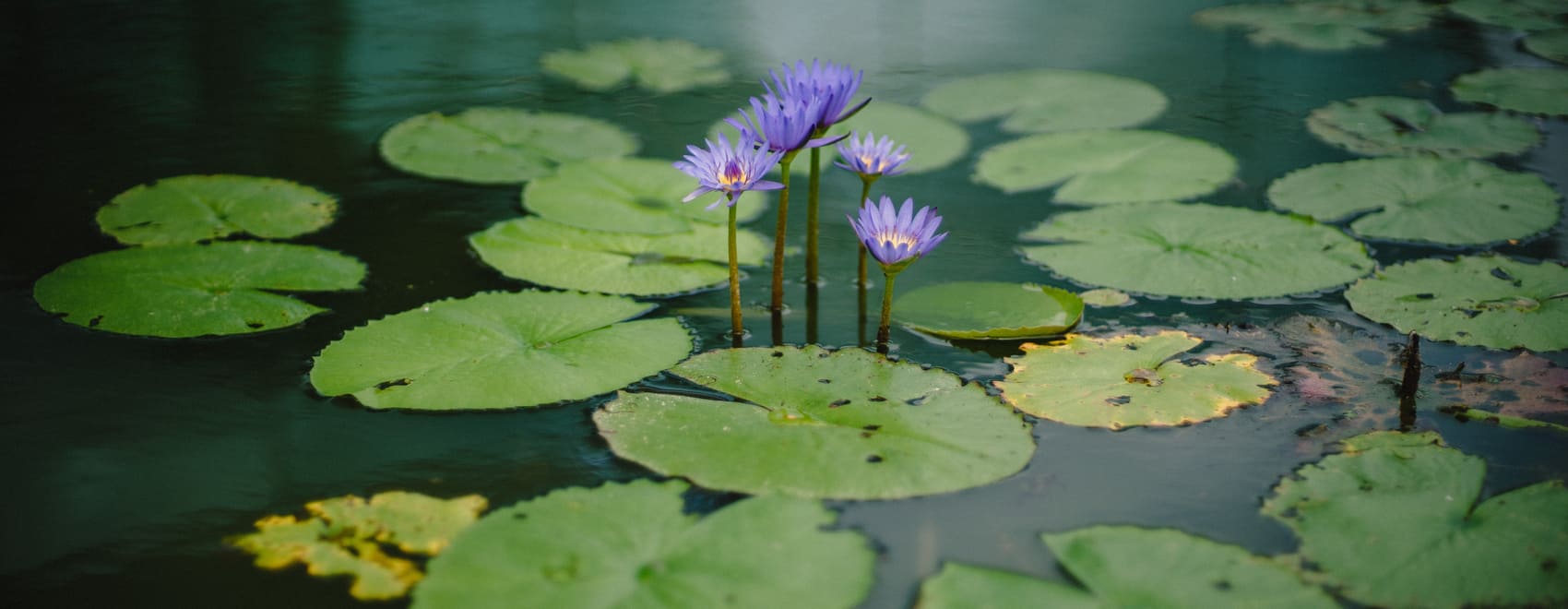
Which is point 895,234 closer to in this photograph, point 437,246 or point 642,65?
point 437,246

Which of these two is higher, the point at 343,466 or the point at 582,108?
the point at 582,108

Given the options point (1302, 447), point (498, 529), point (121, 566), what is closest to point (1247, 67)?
point (1302, 447)

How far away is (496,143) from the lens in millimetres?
3549

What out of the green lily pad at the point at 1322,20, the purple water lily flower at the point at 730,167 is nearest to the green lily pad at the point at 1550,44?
the green lily pad at the point at 1322,20

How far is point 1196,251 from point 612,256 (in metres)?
1.50

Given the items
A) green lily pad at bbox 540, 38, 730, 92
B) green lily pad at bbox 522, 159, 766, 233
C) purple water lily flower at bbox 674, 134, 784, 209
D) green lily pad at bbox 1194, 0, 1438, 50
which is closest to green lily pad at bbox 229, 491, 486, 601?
purple water lily flower at bbox 674, 134, 784, 209

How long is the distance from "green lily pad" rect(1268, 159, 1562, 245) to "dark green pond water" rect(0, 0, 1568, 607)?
0.10 metres

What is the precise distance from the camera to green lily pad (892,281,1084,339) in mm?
2348

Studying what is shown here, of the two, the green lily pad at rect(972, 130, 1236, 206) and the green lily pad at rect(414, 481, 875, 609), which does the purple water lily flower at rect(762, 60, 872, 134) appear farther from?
the green lily pad at rect(972, 130, 1236, 206)

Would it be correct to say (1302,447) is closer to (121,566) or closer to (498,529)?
(498,529)

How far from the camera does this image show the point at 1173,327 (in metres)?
2.38

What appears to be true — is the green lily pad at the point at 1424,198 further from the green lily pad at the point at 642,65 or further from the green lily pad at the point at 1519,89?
the green lily pad at the point at 642,65

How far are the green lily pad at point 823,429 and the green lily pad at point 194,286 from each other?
973 mm

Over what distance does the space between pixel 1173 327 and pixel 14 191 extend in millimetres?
3292
